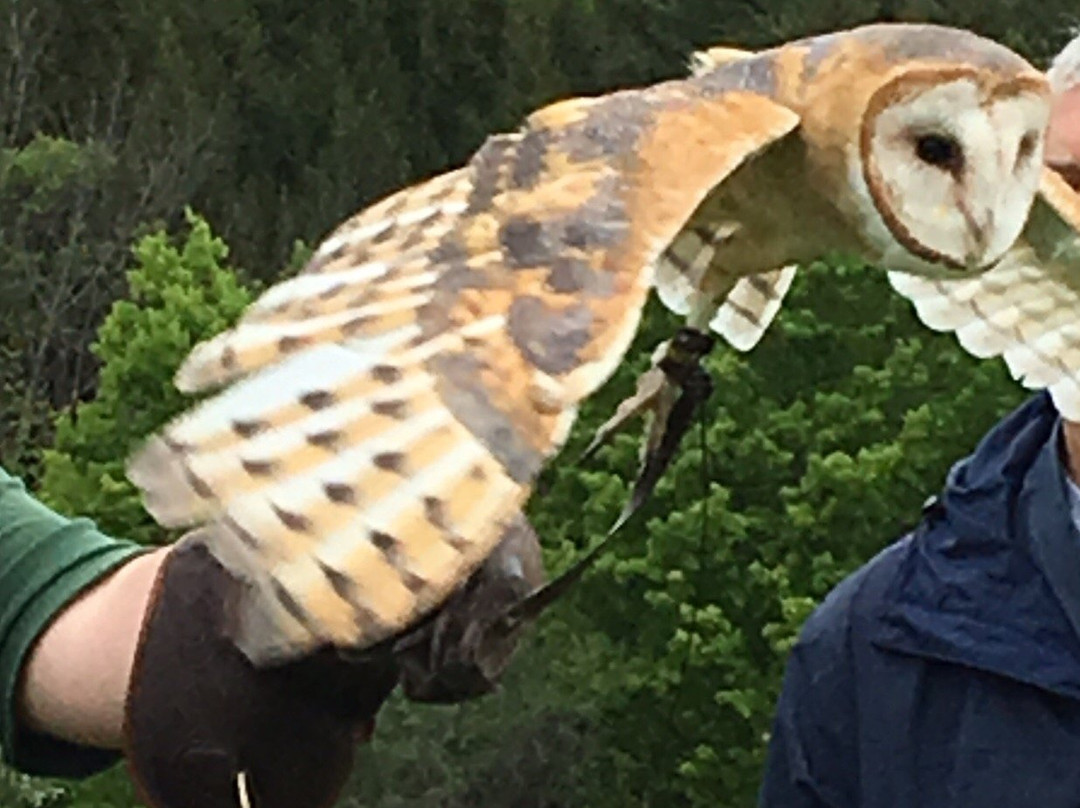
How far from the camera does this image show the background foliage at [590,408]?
434 centimetres

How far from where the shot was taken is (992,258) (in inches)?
28.5

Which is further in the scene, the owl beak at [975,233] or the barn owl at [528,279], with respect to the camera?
the owl beak at [975,233]

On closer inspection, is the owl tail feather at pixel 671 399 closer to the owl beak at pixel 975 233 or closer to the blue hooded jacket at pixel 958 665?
the owl beak at pixel 975 233

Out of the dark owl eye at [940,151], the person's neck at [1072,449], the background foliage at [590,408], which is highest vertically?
the dark owl eye at [940,151]

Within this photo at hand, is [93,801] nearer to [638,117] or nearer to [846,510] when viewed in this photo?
[846,510]

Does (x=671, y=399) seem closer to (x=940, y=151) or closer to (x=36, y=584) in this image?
(x=940, y=151)

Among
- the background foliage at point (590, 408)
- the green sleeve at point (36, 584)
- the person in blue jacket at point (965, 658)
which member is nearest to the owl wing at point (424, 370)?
the green sleeve at point (36, 584)

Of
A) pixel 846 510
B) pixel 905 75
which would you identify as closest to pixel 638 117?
pixel 905 75

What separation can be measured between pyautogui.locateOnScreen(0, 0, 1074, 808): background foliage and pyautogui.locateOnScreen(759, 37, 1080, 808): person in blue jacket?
1.80 m

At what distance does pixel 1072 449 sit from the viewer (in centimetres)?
105

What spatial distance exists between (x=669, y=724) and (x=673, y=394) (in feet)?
13.8

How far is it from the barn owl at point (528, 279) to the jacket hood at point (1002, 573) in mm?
235

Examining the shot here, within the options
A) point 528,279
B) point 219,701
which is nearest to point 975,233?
point 528,279

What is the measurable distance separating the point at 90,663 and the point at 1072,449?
52 cm
